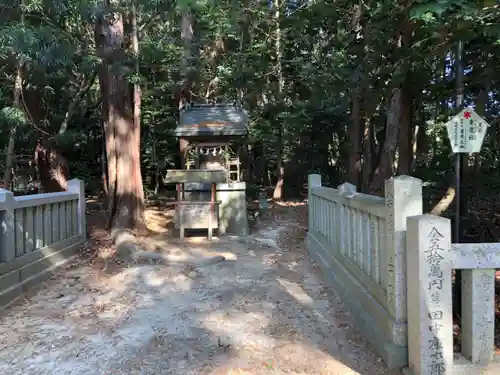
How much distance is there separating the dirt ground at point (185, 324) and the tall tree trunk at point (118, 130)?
197cm

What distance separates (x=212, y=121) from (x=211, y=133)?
0.60 m

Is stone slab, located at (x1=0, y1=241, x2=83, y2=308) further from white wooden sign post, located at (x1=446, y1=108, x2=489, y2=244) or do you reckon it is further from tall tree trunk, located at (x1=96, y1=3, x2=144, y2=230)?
white wooden sign post, located at (x1=446, y1=108, x2=489, y2=244)

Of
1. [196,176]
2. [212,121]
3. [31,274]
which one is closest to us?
[31,274]

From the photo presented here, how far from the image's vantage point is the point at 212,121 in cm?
1025

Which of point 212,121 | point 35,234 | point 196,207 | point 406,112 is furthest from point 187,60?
point 35,234

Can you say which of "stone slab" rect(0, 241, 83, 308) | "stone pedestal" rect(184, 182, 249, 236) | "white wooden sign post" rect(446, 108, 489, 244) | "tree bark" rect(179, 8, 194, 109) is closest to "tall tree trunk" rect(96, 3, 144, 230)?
"stone slab" rect(0, 241, 83, 308)

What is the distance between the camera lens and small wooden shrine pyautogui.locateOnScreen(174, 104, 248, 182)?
32.1 feet

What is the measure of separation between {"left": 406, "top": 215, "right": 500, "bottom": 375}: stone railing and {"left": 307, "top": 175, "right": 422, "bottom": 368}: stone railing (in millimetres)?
271

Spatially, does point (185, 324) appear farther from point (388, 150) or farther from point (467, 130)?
point (388, 150)

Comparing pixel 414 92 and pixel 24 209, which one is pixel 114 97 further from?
pixel 414 92

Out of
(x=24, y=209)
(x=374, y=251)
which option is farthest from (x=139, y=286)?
(x=374, y=251)

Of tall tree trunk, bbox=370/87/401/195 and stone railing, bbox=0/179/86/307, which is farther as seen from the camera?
tall tree trunk, bbox=370/87/401/195

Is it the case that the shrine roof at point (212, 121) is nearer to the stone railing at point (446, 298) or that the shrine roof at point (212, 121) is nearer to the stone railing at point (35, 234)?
the stone railing at point (35, 234)

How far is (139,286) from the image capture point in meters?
5.65
